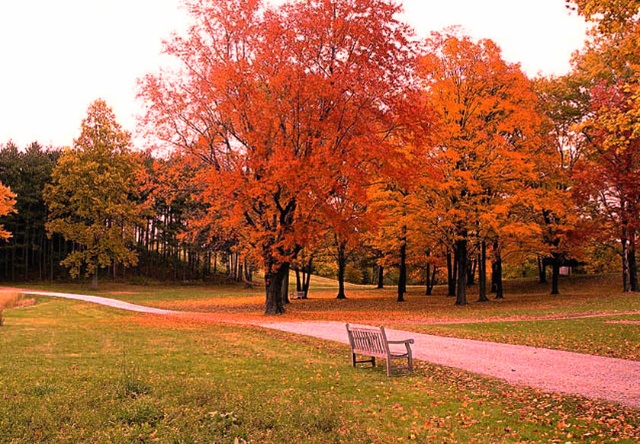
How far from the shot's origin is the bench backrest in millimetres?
11258

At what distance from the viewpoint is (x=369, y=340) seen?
11773mm

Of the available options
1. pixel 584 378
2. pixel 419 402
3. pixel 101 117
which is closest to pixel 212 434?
pixel 419 402

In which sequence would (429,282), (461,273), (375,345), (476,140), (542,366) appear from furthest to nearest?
(429,282) < (461,273) < (476,140) < (542,366) < (375,345)

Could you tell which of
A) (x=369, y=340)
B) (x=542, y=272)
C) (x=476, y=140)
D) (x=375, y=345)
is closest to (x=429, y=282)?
(x=542, y=272)

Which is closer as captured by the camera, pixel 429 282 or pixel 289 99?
pixel 289 99

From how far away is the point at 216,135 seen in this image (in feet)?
91.7

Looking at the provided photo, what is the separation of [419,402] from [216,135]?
21.7 meters

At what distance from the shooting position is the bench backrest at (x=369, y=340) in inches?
443

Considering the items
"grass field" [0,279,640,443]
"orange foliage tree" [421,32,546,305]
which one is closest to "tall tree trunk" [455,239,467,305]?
"orange foliage tree" [421,32,546,305]

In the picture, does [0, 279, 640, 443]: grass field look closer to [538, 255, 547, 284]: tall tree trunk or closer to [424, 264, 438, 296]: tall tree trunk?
[424, 264, 438, 296]: tall tree trunk

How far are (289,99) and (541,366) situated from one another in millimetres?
17186

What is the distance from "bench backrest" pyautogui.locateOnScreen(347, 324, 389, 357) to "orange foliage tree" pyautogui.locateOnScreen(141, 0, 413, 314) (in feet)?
38.9

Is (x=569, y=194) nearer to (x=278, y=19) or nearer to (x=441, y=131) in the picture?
(x=441, y=131)

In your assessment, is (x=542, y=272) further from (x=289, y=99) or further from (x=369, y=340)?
(x=369, y=340)
